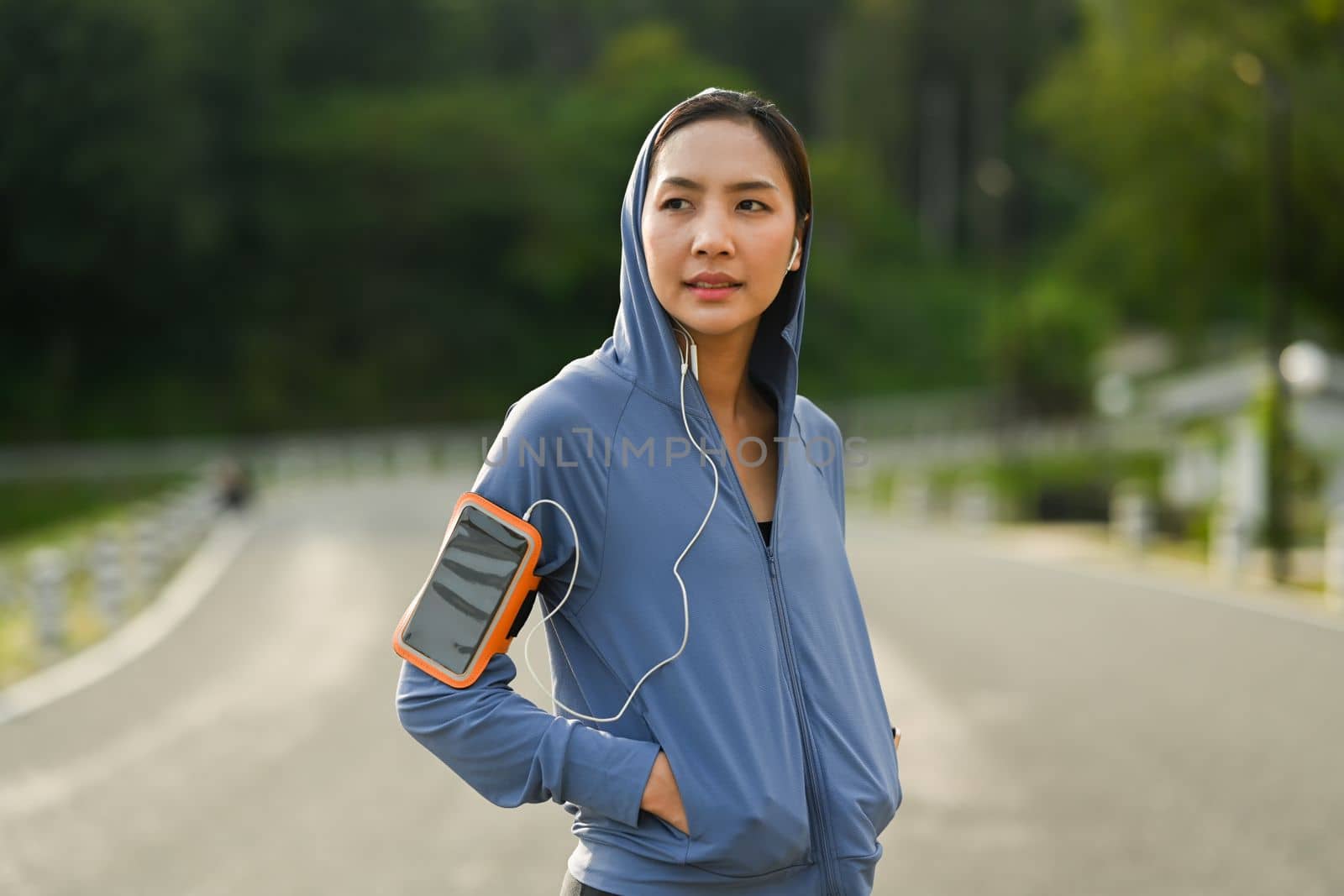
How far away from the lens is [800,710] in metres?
2.38

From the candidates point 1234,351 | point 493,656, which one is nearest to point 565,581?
point 493,656

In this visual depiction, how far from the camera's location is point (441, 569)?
7.75 ft

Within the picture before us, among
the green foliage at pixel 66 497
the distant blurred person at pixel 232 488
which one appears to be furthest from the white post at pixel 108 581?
the green foliage at pixel 66 497

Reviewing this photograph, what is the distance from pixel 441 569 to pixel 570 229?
62.0 m

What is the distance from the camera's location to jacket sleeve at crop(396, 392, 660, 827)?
7.50ft

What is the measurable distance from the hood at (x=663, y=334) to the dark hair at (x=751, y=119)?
0.06 ft

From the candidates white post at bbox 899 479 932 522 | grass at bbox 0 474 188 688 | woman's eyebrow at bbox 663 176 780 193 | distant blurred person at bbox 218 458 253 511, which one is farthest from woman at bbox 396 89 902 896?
white post at bbox 899 479 932 522

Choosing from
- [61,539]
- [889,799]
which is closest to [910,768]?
[889,799]

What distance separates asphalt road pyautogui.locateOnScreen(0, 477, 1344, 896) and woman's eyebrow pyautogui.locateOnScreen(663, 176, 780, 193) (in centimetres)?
478

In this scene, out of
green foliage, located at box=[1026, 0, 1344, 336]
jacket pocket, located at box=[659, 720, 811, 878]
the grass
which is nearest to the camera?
jacket pocket, located at box=[659, 720, 811, 878]

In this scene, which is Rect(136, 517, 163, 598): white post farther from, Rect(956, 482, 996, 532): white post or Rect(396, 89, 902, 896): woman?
Rect(396, 89, 902, 896): woman

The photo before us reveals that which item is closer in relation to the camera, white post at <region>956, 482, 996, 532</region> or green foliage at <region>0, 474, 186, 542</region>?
white post at <region>956, 482, 996, 532</region>

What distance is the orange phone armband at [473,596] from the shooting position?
2309mm

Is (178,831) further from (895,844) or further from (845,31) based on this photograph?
(845,31)
